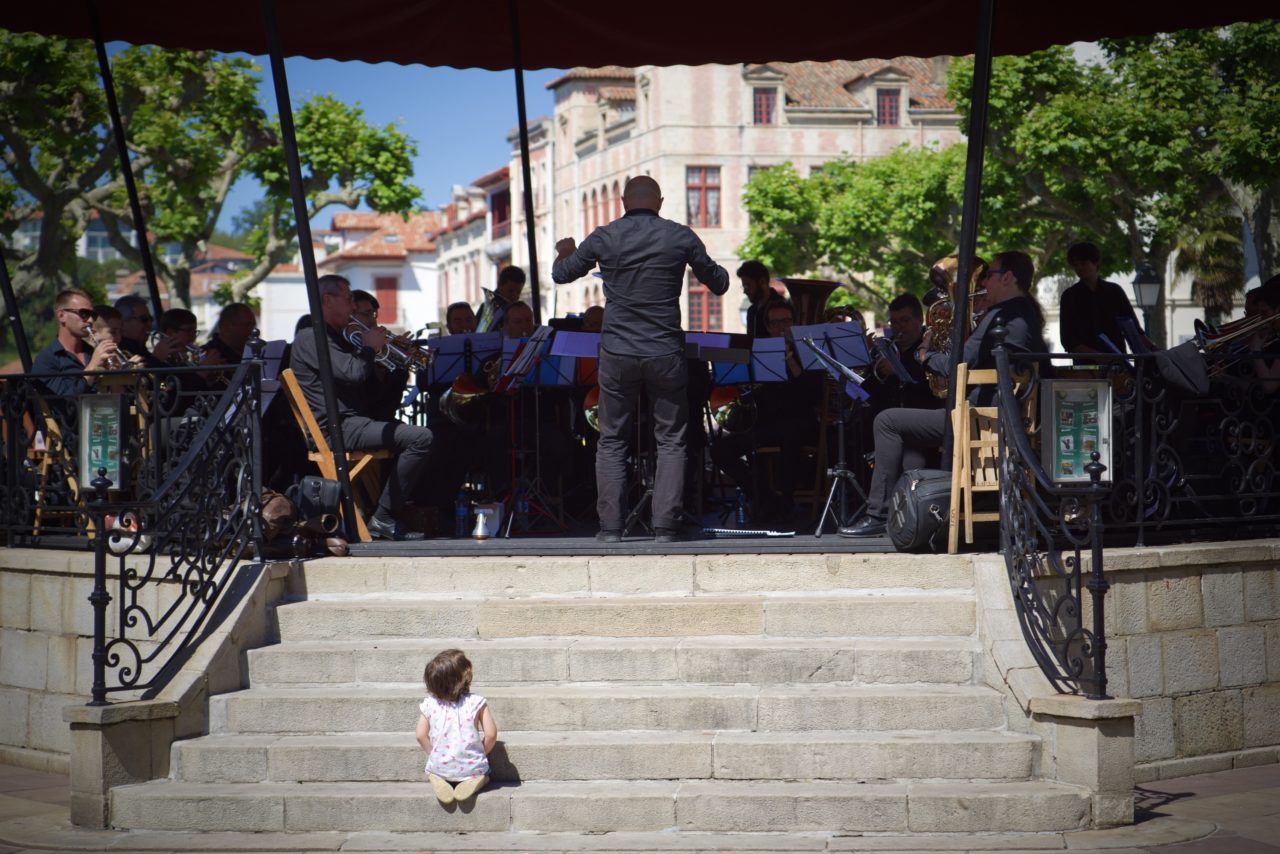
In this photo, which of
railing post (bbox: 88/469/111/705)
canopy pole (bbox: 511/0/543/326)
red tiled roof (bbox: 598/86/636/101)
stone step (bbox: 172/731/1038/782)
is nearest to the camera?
stone step (bbox: 172/731/1038/782)

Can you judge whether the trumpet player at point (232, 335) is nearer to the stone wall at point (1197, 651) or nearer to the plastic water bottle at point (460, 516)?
the plastic water bottle at point (460, 516)

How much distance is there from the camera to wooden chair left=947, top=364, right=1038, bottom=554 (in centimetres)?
880

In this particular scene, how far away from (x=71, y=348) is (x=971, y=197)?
5633mm

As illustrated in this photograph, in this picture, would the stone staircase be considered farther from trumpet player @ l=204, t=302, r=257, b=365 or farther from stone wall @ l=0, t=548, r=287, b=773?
→ trumpet player @ l=204, t=302, r=257, b=365

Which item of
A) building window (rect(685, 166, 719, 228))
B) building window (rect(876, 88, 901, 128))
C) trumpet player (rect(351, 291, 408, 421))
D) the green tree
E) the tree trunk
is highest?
building window (rect(876, 88, 901, 128))

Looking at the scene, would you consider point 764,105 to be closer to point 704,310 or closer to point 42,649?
point 704,310

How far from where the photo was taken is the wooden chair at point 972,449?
880 cm

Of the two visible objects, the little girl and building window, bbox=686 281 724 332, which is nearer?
the little girl

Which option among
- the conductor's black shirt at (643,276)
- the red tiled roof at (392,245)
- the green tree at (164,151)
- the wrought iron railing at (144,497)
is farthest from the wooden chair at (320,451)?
the red tiled roof at (392,245)

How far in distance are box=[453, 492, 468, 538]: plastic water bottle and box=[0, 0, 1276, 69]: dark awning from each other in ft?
11.8

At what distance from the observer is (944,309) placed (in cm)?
998

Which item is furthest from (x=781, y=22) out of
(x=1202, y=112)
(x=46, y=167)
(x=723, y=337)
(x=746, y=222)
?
(x=746, y=222)

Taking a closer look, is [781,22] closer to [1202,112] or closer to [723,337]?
[723,337]

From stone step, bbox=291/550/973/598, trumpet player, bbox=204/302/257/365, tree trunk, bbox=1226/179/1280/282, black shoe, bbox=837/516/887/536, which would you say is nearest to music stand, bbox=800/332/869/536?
black shoe, bbox=837/516/887/536
